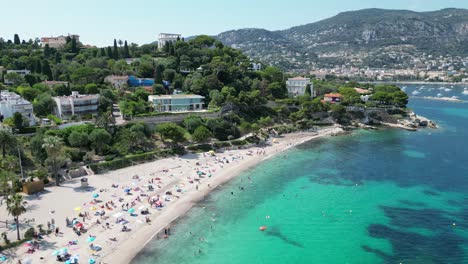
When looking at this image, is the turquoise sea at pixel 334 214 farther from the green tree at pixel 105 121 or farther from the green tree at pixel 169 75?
the green tree at pixel 169 75

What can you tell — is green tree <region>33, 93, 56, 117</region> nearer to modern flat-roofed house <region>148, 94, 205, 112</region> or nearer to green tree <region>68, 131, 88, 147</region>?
green tree <region>68, 131, 88, 147</region>

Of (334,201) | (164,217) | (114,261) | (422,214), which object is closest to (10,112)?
(164,217)

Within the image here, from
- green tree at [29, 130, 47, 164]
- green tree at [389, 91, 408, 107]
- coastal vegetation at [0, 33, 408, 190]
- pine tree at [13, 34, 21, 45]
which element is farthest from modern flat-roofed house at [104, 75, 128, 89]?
green tree at [389, 91, 408, 107]

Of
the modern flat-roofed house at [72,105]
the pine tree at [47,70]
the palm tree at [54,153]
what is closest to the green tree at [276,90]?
the modern flat-roofed house at [72,105]

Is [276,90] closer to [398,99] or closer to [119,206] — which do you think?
Answer: [398,99]

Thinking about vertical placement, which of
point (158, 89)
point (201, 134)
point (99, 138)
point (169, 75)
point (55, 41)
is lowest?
point (201, 134)

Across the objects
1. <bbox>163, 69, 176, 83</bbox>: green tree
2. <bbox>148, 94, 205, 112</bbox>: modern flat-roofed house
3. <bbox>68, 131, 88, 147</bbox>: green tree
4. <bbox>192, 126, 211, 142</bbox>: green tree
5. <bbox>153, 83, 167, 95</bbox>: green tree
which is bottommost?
<bbox>192, 126, 211, 142</bbox>: green tree

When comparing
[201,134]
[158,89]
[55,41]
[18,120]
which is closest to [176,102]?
[158,89]
